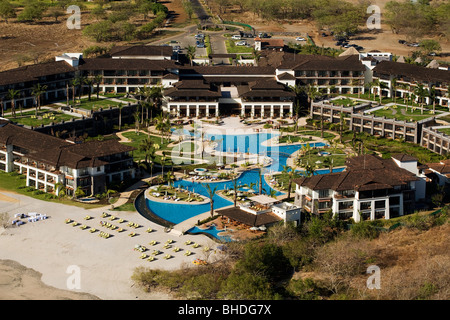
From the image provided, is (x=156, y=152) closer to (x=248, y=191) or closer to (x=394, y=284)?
(x=248, y=191)

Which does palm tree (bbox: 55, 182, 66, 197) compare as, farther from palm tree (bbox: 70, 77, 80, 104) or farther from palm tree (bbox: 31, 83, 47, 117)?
palm tree (bbox: 70, 77, 80, 104)

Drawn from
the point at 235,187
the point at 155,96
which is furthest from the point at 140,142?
the point at 235,187

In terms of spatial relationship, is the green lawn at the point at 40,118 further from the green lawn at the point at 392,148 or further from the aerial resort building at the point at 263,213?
the green lawn at the point at 392,148

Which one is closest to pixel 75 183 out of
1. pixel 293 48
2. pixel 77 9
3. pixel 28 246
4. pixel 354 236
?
Result: pixel 28 246

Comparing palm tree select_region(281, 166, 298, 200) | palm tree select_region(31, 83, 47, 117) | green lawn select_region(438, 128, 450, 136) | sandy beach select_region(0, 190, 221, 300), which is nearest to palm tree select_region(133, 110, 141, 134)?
palm tree select_region(31, 83, 47, 117)

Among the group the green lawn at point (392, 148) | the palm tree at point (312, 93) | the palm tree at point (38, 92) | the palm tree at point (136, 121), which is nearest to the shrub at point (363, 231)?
the green lawn at point (392, 148)

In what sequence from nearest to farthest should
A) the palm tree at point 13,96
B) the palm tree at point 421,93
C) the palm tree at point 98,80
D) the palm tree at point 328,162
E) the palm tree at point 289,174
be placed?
the palm tree at point 289,174 → the palm tree at point 328,162 → the palm tree at point 13,96 → the palm tree at point 421,93 → the palm tree at point 98,80

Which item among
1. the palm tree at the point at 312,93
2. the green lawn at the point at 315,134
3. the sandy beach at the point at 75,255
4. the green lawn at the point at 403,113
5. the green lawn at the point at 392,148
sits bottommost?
the sandy beach at the point at 75,255
